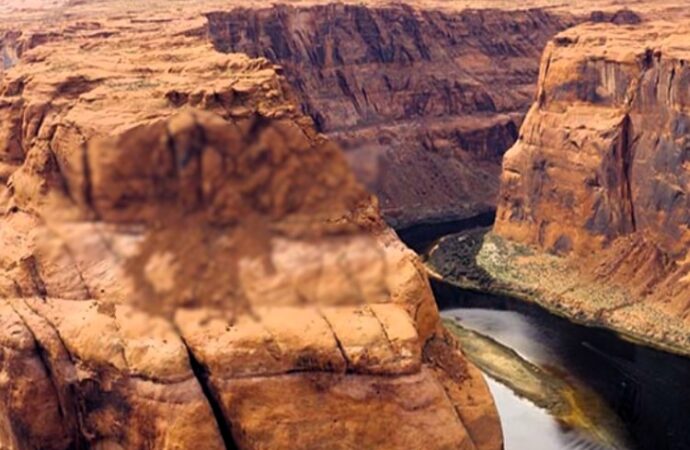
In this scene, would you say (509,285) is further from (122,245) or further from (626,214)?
(122,245)

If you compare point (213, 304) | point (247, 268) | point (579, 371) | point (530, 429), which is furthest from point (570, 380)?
point (247, 268)

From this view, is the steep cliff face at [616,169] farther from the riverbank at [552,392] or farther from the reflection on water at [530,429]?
the reflection on water at [530,429]

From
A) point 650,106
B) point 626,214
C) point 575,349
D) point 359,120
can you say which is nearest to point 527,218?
point 626,214

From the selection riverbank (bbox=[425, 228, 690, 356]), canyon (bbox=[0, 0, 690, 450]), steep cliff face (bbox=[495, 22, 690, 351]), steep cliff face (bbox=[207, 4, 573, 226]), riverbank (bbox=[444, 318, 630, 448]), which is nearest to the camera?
canyon (bbox=[0, 0, 690, 450])

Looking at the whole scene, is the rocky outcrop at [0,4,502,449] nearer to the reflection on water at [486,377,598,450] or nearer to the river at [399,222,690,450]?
the reflection on water at [486,377,598,450]

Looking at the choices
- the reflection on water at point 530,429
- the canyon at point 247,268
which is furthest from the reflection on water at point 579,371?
the canyon at point 247,268

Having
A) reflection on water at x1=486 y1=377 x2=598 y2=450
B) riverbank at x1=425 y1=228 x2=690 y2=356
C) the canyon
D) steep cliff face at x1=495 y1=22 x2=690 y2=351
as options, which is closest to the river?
reflection on water at x1=486 y1=377 x2=598 y2=450
